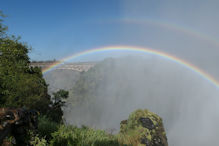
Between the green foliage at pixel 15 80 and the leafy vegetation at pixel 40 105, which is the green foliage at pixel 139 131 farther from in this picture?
the green foliage at pixel 15 80

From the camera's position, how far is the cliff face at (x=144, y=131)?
7303mm

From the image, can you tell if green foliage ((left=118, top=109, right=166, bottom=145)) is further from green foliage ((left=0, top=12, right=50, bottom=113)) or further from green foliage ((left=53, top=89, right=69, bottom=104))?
green foliage ((left=53, top=89, right=69, bottom=104))

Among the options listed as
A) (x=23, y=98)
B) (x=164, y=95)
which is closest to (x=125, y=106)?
(x=164, y=95)

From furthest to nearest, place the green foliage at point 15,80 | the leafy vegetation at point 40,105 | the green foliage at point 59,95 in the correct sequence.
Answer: the green foliage at point 59,95 → the green foliage at point 15,80 → the leafy vegetation at point 40,105

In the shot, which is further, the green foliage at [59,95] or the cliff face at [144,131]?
the green foliage at [59,95]

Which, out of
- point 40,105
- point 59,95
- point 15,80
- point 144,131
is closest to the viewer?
point 144,131

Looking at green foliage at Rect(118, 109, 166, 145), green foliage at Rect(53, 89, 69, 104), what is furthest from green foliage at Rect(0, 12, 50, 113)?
green foliage at Rect(118, 109, 166, 145)

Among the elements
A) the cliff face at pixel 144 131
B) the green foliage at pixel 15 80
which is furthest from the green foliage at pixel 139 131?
the green foliage at pixel 15 80

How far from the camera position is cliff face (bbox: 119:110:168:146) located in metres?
7.30

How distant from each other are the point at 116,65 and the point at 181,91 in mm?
50058

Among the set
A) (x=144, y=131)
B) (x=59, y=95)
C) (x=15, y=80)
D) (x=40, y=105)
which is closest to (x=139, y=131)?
(x=144, y=131)

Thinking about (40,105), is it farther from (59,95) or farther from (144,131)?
(144,131)

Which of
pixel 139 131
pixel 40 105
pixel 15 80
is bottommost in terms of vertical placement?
pixel 40 105

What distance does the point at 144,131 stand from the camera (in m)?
7.89
